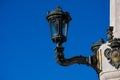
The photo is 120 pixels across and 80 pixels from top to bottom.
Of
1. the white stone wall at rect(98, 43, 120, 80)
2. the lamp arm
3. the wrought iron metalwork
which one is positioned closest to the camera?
the wrought iron metalwork

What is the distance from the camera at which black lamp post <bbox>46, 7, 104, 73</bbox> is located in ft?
29.5

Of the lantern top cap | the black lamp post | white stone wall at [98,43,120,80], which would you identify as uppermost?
the lantern top cap

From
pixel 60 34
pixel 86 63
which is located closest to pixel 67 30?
pixel 60 34

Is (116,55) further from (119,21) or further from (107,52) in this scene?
(119,21)

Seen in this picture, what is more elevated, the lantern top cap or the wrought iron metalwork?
the lantern top cap

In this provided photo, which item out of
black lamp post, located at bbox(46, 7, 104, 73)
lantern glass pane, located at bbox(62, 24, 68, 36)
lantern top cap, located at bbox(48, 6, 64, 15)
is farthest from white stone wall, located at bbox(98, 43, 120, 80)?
lantern top cap, located at bbox(48, 6, 64, 15)

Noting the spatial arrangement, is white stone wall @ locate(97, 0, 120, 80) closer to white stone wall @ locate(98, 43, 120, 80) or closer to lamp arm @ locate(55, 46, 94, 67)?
white stone wall @ locate(98, 43, 120, 80)

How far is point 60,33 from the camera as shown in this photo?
902cm

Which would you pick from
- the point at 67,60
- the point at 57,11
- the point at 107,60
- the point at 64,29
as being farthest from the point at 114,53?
the point at 57,11

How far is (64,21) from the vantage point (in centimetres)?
902

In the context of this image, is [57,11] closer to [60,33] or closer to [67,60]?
[60,33]

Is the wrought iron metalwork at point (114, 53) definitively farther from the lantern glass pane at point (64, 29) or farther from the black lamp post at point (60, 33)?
the lantern glass pane at point (64, 29)

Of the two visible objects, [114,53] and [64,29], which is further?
[64,29]

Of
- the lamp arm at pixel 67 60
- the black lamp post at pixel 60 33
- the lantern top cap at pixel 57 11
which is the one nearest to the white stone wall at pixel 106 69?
the black lamp post at pixel 60 33
